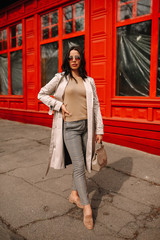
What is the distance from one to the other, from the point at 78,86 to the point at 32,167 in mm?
2192

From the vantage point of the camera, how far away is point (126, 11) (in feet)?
17.8

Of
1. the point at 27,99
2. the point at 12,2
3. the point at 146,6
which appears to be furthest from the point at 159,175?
the point at 12,2

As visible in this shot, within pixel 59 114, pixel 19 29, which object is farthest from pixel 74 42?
pixel 59 114

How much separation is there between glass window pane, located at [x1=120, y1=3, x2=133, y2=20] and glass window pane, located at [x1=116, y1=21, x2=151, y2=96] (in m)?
0.23

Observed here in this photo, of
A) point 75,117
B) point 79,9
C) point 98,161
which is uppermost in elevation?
point 79,9

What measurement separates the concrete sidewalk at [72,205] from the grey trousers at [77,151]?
0.37 m

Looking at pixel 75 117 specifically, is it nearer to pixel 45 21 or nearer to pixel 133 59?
pixel 133 59

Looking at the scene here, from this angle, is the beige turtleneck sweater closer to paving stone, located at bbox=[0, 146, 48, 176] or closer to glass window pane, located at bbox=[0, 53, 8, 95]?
paving stone, located at bbox=[0, 146, 48, 176]

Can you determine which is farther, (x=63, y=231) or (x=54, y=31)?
(x=54, y=31)

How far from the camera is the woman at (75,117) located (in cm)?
256

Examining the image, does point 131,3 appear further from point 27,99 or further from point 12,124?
point 12,124

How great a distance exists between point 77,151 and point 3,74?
8242mm

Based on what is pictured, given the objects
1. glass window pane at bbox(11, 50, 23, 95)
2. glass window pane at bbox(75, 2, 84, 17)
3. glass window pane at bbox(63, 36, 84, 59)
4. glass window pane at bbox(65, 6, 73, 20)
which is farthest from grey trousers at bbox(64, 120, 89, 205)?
glass window pane at bbox(11, 50, 23, 95)

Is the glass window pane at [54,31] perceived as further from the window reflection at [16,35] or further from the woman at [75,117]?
the woman at [75,117]
